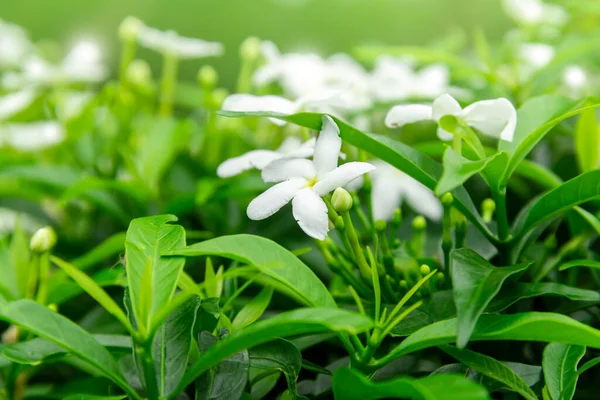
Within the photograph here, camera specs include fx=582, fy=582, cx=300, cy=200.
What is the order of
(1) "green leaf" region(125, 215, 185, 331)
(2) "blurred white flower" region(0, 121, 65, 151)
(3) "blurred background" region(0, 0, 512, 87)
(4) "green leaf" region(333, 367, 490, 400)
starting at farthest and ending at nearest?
(3) "blurred background" region(0, 0, 512, 87) → (2) "blurred white flower" region(0, 121, 65, 151) → (1) "green leaf" region(125, 215, 185, 331) → (4) "green leaf" region(333, 367, 490, 400)

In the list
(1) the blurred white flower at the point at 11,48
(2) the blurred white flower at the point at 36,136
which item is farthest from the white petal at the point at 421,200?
(1) the blurred white flower at the point at 11,48

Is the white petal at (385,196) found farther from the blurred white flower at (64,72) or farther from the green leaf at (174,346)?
the blurred white flower at (64,72)

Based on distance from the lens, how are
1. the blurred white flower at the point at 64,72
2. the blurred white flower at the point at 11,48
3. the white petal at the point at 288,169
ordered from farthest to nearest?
1. the blurred white flower at the point at 11,48
2. the blurred white flower at the point at 64,72
3. the white petal at the point at 288,169

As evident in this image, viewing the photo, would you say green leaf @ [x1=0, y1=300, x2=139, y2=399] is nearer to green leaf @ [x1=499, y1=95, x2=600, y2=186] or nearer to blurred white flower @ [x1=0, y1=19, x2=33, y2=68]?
green leaf @ [x1=499, y1=95, x2=600, y2=186]

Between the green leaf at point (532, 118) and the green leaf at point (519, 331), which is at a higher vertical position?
the green leaf at point (532, 118)

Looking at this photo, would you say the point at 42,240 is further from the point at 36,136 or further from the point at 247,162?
the point at 36,136

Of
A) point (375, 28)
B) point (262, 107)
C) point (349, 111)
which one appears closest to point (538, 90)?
point (349, 111)

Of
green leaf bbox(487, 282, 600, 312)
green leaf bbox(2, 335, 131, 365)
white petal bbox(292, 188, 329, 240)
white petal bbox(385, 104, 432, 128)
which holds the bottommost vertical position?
green leaf bbox(2, 335, 131, 365)

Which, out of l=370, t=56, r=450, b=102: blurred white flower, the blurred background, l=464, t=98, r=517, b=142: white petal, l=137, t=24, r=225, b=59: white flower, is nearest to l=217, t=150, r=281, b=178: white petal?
l=464, t=98, r=517, b=142: white petal
